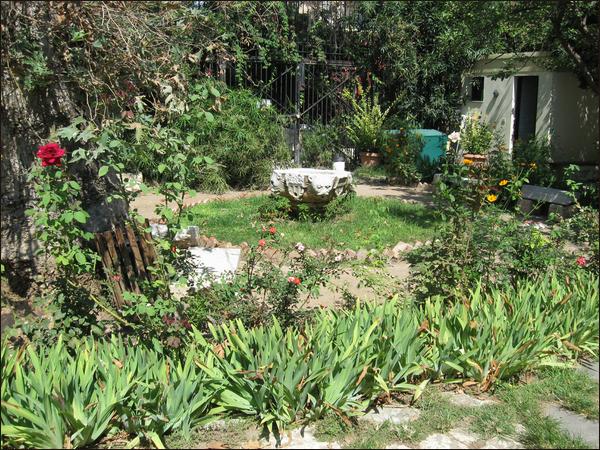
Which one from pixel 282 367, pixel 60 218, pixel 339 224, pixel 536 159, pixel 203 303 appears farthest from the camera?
pixel 536 159

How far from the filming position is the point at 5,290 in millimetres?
4512

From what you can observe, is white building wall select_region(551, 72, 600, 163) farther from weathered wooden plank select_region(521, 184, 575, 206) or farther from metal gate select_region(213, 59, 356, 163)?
metal gate select_region(213, 59, 356, 163)

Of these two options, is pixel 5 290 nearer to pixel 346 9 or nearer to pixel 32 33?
pixel 32 33

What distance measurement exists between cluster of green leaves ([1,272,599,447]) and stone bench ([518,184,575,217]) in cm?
569

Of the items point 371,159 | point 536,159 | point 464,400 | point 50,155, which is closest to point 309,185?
point 536,159

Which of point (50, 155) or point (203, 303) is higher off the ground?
point (50, 155)

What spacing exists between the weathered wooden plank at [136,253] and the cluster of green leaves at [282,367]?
1.02 metres

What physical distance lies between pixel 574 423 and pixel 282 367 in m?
1.54

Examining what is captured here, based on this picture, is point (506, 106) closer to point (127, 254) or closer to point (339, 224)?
point (339, 224)

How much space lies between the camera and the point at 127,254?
16.8ft

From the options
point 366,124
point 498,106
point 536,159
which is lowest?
point 536,159

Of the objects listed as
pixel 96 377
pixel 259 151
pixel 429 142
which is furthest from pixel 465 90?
pixel 96 377

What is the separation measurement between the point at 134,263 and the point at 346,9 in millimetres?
12888

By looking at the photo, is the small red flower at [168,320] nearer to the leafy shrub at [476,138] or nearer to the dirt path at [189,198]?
the dirt path at [189,198]
